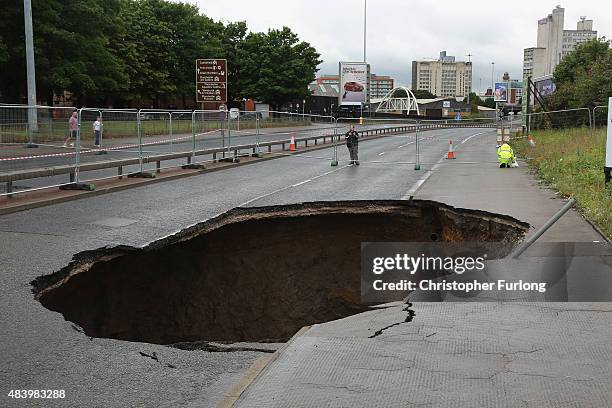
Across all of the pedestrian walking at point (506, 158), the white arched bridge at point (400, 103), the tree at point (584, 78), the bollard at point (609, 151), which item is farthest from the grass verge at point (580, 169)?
the white arched bridge at point (400, 103)

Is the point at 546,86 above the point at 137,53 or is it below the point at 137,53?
below

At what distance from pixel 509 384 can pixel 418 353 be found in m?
0.81

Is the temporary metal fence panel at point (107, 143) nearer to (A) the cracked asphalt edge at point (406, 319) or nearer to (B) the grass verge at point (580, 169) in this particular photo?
(A) the cracked asphalt edge at point (406, 319)

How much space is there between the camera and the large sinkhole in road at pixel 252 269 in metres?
9.18

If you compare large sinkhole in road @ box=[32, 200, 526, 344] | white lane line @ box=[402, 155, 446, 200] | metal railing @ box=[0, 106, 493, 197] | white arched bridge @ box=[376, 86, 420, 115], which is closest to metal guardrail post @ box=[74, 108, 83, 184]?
metal railing @ box=[0, 106, 493, 197]

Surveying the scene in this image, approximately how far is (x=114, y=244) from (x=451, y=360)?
5604mm

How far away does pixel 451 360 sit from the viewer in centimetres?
485

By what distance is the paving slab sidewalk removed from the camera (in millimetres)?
4164

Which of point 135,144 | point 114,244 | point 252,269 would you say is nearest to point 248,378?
point 114,244

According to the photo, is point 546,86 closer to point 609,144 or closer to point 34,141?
point 609,144

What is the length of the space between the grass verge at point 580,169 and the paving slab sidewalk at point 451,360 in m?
3.84

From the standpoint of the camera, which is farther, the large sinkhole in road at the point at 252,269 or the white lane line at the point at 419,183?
the white lane line at the point at 419,183

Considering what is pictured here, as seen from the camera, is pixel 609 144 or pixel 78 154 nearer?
pixel 609 144

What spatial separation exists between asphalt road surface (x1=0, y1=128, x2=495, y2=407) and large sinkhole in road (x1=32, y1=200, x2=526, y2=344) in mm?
439
